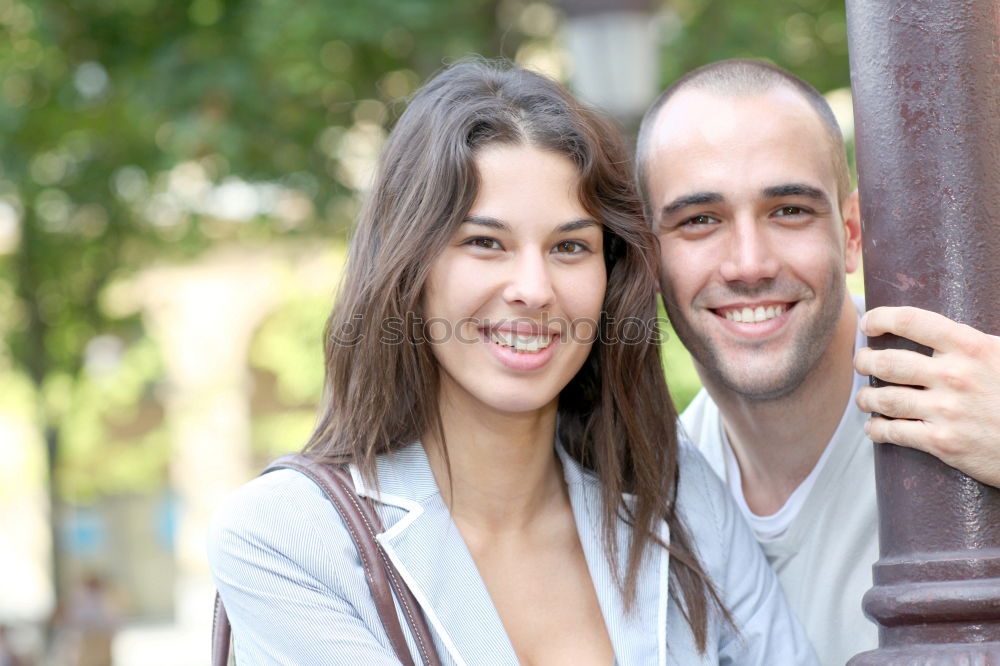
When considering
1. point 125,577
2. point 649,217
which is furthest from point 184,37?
point 125,577

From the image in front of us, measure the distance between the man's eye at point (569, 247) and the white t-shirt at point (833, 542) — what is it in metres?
0.76

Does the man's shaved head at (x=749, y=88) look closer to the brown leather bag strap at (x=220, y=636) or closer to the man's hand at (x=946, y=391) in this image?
the man's hand at (x=946, y=391)

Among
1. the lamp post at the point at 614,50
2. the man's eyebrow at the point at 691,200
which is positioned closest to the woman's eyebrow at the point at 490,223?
the man's eyebrow at the point at 691,200

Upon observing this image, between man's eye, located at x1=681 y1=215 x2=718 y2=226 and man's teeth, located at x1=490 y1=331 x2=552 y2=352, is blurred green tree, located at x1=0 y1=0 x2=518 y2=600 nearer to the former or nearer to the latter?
man's eye, located at x1=681 y1=215 x2=718 y2=226

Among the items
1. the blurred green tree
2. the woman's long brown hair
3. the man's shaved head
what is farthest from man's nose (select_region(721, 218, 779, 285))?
the blurred green tree

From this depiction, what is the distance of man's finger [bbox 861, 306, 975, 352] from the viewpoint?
2244mm

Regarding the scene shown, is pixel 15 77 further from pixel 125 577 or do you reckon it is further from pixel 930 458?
pixel 125 577

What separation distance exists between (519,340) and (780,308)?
0.83m

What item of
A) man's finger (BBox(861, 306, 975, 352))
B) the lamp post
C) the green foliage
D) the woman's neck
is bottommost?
the woman's neck

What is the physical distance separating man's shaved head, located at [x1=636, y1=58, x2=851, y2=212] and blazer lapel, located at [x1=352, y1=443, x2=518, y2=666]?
1.15 metres

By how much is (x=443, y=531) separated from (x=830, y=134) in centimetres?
157

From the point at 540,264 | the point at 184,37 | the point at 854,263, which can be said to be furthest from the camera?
the point at 184,37

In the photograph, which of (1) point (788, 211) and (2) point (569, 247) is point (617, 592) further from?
(1) point (788, 211)

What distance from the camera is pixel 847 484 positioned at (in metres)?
3.33
